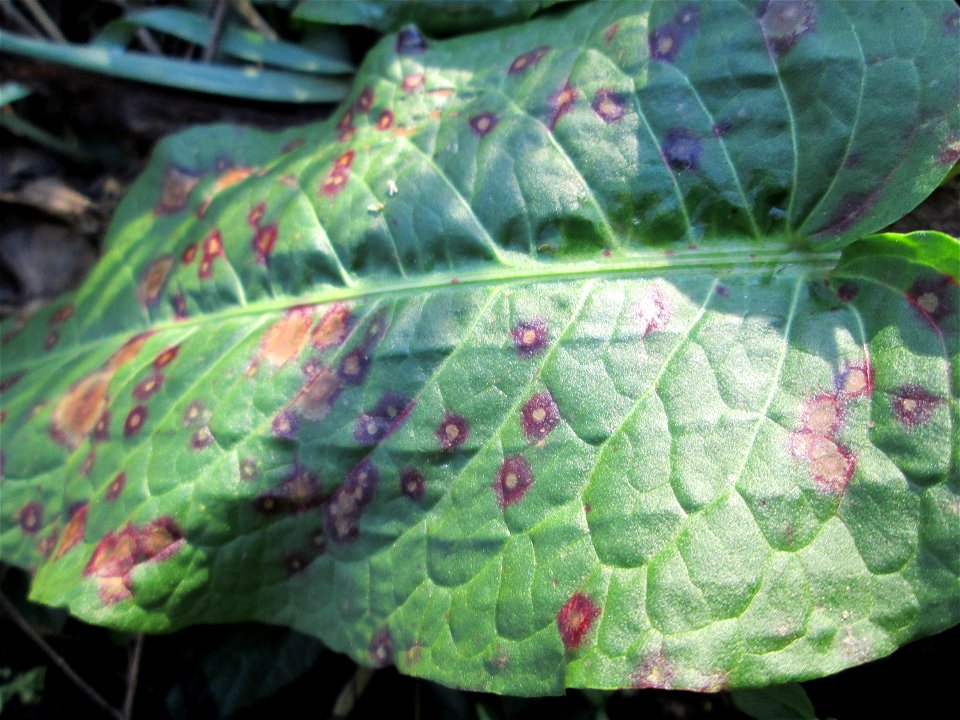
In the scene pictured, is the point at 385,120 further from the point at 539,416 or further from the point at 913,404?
the point at 913,404

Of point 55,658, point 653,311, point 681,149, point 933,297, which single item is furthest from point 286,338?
point 933,297

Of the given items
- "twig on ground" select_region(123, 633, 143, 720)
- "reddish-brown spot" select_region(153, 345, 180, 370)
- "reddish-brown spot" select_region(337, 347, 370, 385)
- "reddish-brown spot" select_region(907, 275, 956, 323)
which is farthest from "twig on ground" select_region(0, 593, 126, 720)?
"reddish-brown spot" select_region(907, 275, 956, 323)

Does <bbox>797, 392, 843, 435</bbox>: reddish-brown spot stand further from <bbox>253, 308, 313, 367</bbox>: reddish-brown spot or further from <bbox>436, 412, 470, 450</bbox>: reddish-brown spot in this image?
<bbox>253, 308, 313, 367</bbox>: reddish-brown spot

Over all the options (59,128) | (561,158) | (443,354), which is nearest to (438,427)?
(443,354)

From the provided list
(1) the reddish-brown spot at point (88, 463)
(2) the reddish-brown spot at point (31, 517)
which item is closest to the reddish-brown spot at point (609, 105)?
(1) the reddish-brown spot at point (88, 463)

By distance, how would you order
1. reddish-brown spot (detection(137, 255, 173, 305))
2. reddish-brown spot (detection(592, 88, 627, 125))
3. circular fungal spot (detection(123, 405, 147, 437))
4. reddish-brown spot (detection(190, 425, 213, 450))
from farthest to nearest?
1. reddish-brown spot (detection(137, 255, 173, 305))
2. circular fungal spot (detection(123, 405, 147, 437))
3. reddish-brown spot (detection(190, 425, 213, 450))
4. reddish-brown spot (detection(592, 88, 627, 125))

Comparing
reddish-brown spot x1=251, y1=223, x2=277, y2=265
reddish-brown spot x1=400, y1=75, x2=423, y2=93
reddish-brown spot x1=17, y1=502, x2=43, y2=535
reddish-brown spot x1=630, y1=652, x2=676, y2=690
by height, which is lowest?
reddish-brown spot x1=630, y1=652, x2=676, y2=690
